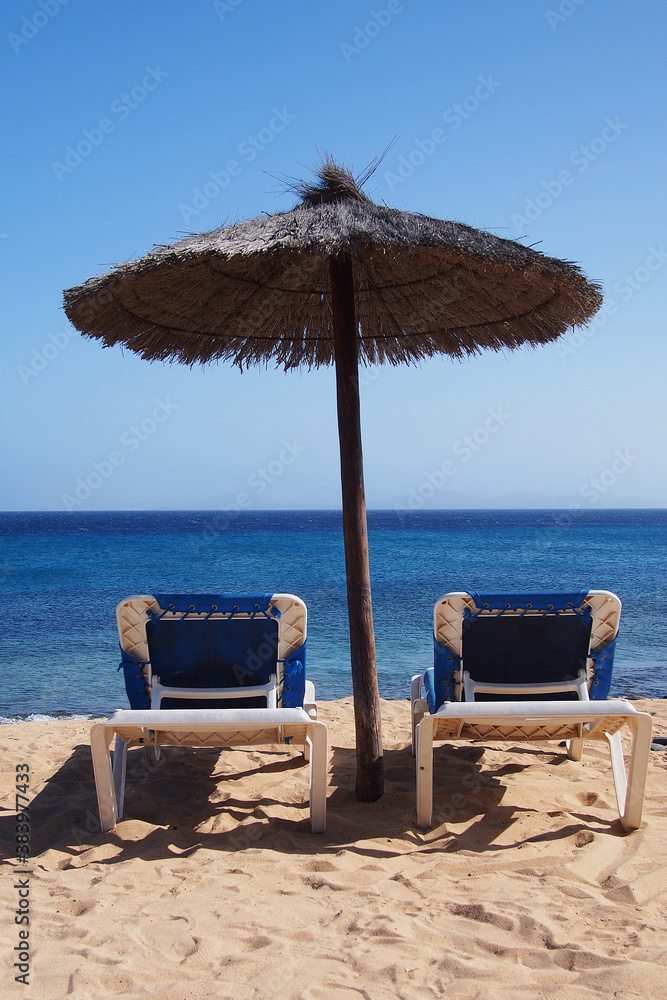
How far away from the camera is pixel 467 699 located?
3.84 metres

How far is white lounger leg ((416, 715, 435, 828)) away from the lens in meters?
3.34

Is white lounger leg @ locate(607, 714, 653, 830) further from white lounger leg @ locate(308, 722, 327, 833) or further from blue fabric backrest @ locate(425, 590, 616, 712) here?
white lounger leg @ locate(308, 722, 327, 833)

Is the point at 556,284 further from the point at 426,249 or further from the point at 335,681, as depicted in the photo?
the point at 335,681

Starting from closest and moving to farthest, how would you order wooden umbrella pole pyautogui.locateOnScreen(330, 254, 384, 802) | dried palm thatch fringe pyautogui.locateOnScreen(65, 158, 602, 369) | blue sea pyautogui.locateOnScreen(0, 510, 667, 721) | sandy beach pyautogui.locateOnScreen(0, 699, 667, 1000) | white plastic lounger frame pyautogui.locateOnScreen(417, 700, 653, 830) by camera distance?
1. sandy beach pyautogui.locateOnScreen(0, 699, 667, 1000)
2. white plastic lounger frame pyautogui.locateOnScreen(417, 700, 653, 830)
3. dried palm thatch fringe pyautogui.locateOnScreen(65, 158, 602, 369)
4. wooden umbrella pole pyautogui.locateOnScreen(330, 254, 384, 802)
5. blue sea pyautogui.locateOnScreen(0, 510, 667, 721)

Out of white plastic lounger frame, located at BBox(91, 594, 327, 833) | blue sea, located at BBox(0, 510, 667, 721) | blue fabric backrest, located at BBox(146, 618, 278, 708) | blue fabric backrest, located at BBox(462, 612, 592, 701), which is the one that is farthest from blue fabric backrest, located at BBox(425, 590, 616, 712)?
blue sea, located at BBox(0, 510, 667, 721)

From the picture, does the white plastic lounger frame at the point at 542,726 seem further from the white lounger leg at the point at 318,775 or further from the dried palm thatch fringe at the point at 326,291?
the dried palm thatch fringe at the point at 326,291

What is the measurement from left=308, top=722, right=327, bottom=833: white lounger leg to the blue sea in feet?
16.3

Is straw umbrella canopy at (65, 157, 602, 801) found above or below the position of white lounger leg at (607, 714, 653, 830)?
above

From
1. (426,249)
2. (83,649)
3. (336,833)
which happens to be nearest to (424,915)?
(336,833)

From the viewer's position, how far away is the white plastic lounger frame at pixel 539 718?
325 centimetres

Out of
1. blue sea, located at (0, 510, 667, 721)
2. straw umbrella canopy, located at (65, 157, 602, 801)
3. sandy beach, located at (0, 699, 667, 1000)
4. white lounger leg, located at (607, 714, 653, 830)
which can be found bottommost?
blue sea, located at (0, 510, 667, 721)

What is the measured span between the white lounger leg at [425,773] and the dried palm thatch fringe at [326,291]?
7.23ft

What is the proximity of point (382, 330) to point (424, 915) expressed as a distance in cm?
353

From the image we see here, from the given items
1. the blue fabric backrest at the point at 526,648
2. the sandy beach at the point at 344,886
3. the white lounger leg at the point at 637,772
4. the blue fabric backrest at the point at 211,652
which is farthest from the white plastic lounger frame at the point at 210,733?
the white lounger leg at the point at 637,772
